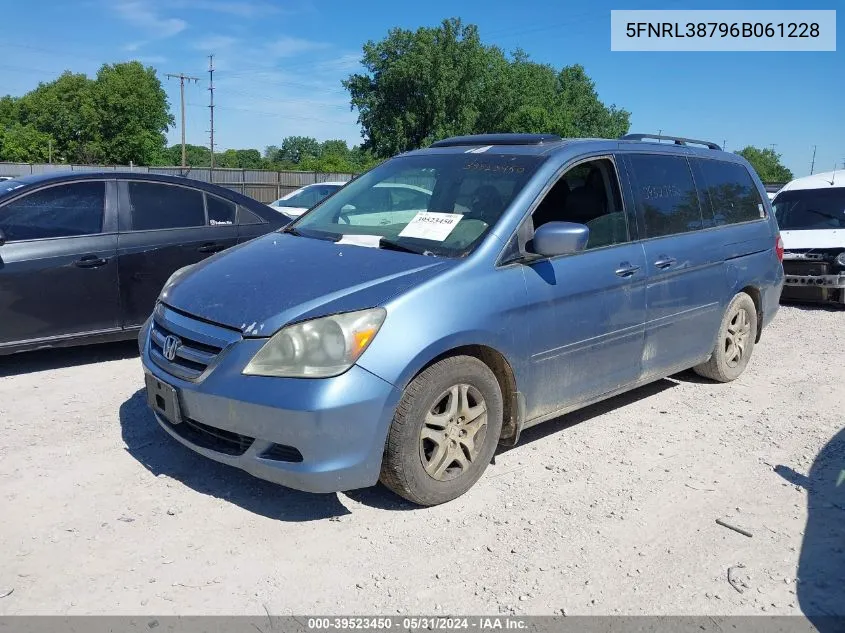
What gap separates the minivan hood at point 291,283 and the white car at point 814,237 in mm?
7768

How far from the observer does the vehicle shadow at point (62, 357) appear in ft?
19.4

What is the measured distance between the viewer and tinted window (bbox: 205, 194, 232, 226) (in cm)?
672

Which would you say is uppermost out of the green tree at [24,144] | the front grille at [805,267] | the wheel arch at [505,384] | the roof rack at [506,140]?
the green tree at [24,144]

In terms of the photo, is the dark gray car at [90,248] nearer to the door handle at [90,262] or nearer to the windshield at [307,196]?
the door handle at [90,262]

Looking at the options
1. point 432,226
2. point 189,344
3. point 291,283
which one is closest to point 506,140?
point 432,226

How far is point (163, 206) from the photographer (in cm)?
639

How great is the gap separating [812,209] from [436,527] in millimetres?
9425

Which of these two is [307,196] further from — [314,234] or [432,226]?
[432,226]

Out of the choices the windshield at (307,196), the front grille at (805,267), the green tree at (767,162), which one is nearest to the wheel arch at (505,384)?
the front grille at (805,267)

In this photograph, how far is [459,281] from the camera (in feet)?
11.8

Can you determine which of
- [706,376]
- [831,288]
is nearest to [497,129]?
[831,288]

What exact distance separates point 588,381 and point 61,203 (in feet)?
14.3

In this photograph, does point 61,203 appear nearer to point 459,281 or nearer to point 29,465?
point 29,465

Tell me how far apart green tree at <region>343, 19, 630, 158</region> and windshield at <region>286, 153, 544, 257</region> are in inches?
2043
